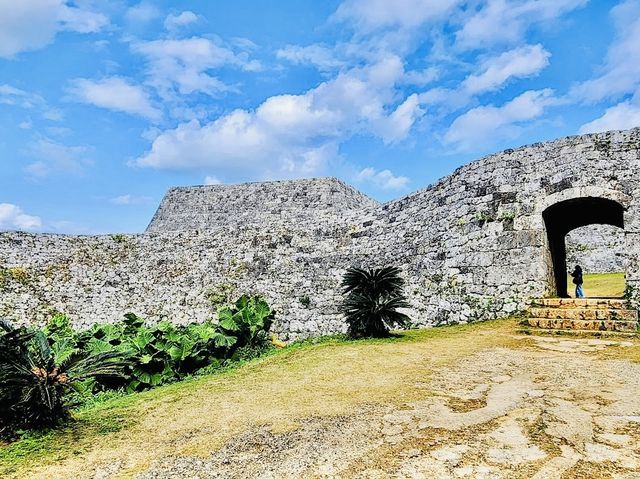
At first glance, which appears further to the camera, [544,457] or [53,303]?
[53,303]

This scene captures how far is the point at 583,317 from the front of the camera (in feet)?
29.3

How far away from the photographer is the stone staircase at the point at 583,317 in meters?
8.52

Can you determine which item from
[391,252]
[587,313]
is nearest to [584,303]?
[587,313]

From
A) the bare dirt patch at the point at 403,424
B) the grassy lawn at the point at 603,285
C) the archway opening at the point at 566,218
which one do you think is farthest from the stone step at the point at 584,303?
the grassy lawn at the point at 603,285

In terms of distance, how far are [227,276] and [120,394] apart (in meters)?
7.26

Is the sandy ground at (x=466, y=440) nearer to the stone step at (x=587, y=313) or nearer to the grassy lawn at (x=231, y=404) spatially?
the grassy lawn at (x=231, y=404)

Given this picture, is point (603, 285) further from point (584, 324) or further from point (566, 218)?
point (584, 324)

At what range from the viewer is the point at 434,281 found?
11484 millimetres

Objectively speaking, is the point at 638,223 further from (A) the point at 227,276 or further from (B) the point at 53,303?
(B) the point at 53,303

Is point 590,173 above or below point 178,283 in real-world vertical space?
above

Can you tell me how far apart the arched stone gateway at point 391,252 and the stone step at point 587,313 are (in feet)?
2.85

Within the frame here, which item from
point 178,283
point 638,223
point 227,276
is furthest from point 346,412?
point 178,283

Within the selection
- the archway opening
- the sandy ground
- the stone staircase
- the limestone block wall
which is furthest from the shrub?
the limestone block wall

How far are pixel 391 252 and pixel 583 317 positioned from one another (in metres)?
4.94
